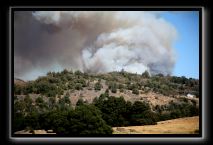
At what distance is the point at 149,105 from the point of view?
689cm

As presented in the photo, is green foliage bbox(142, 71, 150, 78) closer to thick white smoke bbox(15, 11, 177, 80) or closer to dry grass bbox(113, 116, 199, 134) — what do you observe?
thick white smoke bbox(15, 11, 177, 80)

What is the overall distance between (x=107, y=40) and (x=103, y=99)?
0.77 meters

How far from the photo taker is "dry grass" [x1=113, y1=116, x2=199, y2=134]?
22.4 feet

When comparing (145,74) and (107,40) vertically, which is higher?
(107,40)

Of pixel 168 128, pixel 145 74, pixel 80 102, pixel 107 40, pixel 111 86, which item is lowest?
pixel 168 128

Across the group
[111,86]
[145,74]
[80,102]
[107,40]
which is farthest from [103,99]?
[107,40]

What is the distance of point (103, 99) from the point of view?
6.86 m

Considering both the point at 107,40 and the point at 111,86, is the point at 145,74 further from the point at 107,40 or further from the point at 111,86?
the point at 107,40

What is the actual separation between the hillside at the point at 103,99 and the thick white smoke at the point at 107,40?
0.50 ft

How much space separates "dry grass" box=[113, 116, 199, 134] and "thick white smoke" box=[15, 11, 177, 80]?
2.20 ft

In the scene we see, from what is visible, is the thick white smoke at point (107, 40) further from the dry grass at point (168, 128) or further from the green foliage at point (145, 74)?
the dry grass at point (168, 128)

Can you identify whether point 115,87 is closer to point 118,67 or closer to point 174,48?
point 118,67
